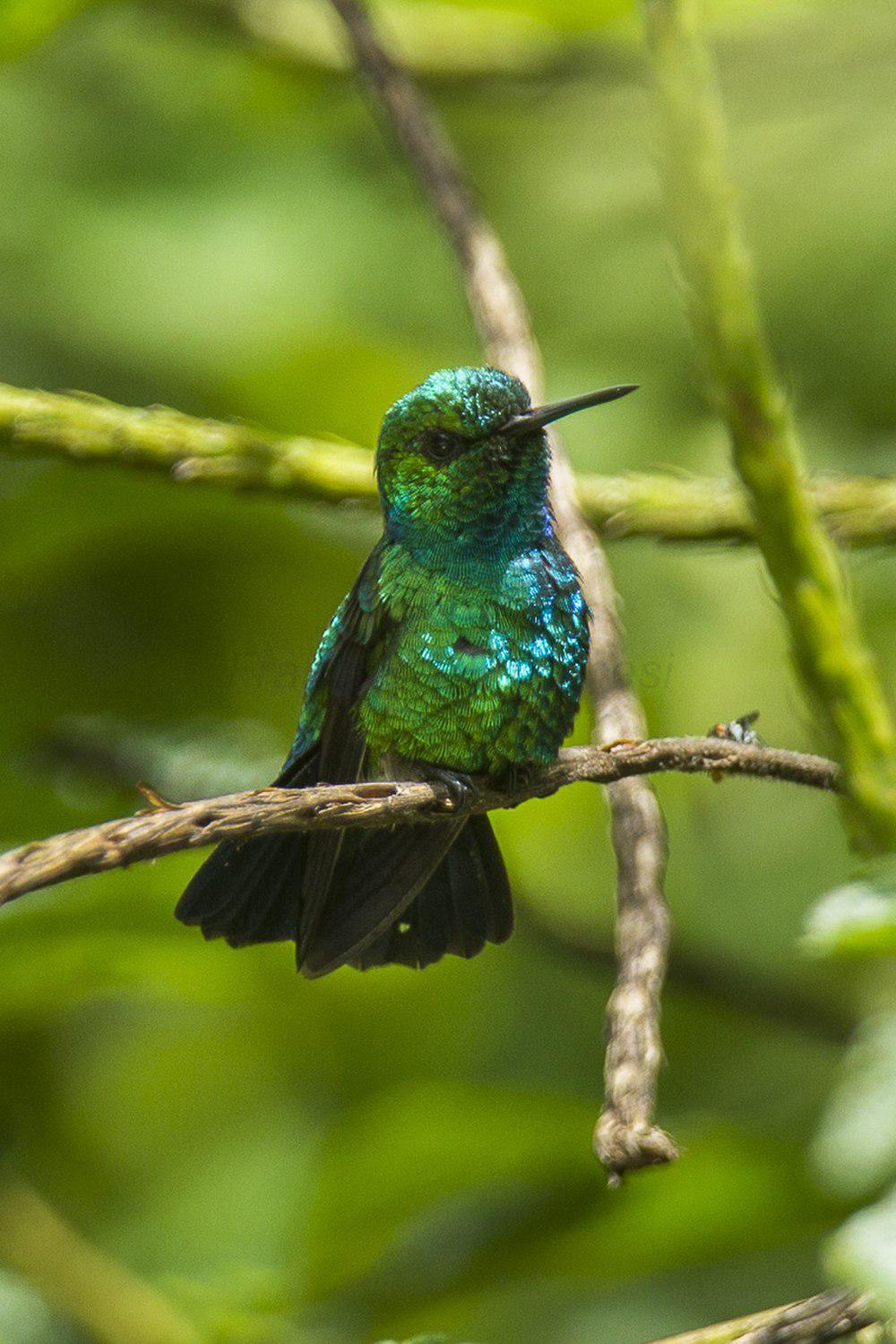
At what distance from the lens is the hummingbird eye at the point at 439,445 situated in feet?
7.47

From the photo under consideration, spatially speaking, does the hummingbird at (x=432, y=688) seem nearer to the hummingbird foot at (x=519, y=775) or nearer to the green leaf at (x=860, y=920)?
the hummingbird foot at (x=519, y=775)

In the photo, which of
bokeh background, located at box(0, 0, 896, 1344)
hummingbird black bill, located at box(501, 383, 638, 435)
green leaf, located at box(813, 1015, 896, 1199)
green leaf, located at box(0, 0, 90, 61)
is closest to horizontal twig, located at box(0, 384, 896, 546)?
hummingbird black bill, located at box(501, 383, 638, 435)

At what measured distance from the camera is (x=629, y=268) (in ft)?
12.5

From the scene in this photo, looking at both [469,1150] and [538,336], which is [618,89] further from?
[469,1150]

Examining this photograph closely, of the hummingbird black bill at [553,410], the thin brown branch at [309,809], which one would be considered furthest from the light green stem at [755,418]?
the hummingbird black bill at [553,410]

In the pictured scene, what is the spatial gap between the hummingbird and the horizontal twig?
180 millimetres

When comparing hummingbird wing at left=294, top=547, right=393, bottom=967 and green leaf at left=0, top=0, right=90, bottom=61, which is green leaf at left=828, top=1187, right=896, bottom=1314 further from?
green leaf at left=0, top=0, right=90, bottom=61

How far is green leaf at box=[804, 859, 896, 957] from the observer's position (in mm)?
829

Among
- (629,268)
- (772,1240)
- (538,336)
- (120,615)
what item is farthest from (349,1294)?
(629,268)

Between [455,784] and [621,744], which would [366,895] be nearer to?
[455,784]

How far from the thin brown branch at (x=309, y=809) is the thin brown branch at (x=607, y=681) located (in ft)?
0.43

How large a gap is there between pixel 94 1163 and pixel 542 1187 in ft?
3.87

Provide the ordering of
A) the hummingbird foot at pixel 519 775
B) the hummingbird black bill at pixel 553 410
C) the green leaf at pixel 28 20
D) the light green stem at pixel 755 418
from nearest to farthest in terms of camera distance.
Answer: the light green stem at pixel 755 418, the hummingbird black bill at pixel 553 410, the hummingbird foot at pixel 519 775, the green leaf at pixel 28 20

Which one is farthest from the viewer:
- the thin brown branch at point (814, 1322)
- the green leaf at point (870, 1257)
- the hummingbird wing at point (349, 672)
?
the hummingbird wing at point (349, 672)
